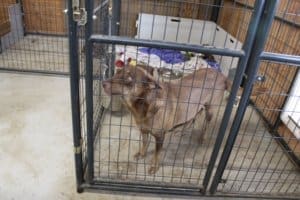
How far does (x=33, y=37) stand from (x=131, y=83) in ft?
10.1

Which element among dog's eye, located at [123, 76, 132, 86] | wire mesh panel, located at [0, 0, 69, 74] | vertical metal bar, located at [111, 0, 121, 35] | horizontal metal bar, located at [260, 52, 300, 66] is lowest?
wire mesh panel, located at [0, 0, 69, 74]

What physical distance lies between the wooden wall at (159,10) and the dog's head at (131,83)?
242 centimetres

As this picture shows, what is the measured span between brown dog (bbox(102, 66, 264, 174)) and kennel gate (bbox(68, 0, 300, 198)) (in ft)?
0.47

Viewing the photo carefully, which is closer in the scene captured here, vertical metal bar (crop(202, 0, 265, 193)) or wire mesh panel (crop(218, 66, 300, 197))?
vertical metal bar (crop(202, 0, 265, 193))

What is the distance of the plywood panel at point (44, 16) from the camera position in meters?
3.92

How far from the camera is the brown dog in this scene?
1482 mm

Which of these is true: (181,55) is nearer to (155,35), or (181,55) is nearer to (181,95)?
(155,35)

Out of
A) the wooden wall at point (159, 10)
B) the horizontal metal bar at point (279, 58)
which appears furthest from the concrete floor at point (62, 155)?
the wooden wall at point (159, 10)

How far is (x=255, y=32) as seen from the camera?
1.22m

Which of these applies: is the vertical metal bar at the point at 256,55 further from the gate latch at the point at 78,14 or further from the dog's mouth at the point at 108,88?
the gate latch at the point at 78,14

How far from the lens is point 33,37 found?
3.96 m

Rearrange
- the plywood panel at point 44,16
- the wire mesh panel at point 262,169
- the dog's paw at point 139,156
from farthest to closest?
the plywood panel at point 44,16
the dog's paw at point 139,156
the wire mesh panel at point 262,169

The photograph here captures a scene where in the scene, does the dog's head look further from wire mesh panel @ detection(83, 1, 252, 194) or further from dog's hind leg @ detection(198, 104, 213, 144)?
dog's hind leg @ detection(198, 104, 213, 144)

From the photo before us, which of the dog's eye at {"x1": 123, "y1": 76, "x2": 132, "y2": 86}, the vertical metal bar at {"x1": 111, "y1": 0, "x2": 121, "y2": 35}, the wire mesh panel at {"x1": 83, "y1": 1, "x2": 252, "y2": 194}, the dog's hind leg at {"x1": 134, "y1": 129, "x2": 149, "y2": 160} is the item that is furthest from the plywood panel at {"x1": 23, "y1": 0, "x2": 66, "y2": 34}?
the dog's eye at {"x1": 123, "y1": 76, "x2": 132, "y2": 86}
